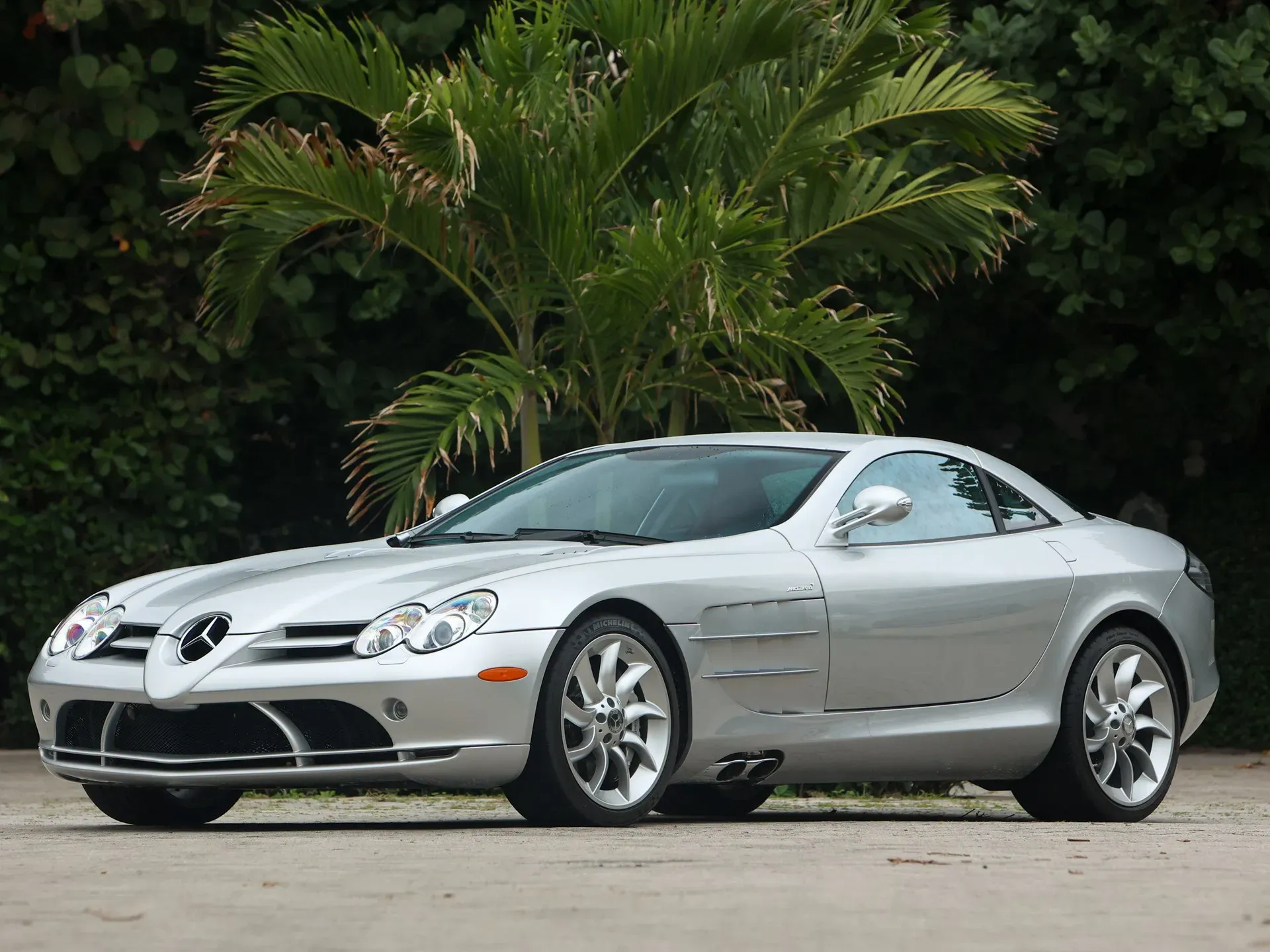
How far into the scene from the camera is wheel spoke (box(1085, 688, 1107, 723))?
8711 mm

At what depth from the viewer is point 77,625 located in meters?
7.88

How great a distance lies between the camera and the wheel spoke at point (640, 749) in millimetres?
7340

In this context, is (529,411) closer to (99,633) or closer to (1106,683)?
(1106,683)

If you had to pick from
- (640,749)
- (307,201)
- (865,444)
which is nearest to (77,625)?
(640,749)

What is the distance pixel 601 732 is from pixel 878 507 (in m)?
1.31

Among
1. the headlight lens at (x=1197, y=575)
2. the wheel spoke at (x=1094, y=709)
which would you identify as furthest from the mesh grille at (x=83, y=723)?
the headlight lens at (x=1197, y=575)

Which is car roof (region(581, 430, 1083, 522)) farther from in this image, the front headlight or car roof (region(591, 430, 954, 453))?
the front headlight

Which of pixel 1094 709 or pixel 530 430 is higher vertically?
pixel 530 430

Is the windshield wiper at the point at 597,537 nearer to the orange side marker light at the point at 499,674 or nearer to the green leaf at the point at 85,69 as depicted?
the orange side marker light at the point at 499,674

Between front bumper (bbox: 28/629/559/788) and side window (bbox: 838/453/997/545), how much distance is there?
1722mm

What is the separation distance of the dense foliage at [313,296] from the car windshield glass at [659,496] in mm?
5016

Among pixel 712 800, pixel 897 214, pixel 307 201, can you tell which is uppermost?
pixel 307 201

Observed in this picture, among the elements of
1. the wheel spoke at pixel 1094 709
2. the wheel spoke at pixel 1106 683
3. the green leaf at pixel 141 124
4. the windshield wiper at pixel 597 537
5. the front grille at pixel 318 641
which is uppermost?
the green leaf at pixel 141 124

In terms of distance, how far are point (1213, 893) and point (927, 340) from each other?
9.82 m
